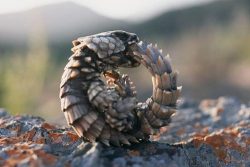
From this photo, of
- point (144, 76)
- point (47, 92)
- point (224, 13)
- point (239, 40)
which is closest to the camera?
point (47, 92)

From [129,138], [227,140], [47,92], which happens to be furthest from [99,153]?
[47,92]

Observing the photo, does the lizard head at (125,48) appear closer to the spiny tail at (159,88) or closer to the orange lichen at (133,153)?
the spiny tail at (159,88)

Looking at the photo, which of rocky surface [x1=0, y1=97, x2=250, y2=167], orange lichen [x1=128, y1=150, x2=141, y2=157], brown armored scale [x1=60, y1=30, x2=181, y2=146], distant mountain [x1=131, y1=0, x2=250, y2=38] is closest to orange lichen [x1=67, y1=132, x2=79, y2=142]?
rocky surface [x1=0, y1=97, x2=250, y2=167]

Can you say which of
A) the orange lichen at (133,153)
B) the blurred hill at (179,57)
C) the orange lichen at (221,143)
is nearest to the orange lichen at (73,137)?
the orange lichen at (133,153)

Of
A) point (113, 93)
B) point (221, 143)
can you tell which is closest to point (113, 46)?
point (113, 93)

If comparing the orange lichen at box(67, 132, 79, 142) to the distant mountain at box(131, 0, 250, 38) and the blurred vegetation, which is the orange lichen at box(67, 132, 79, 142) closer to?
the blurred vegetation

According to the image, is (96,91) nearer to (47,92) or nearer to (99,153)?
(99,153)
